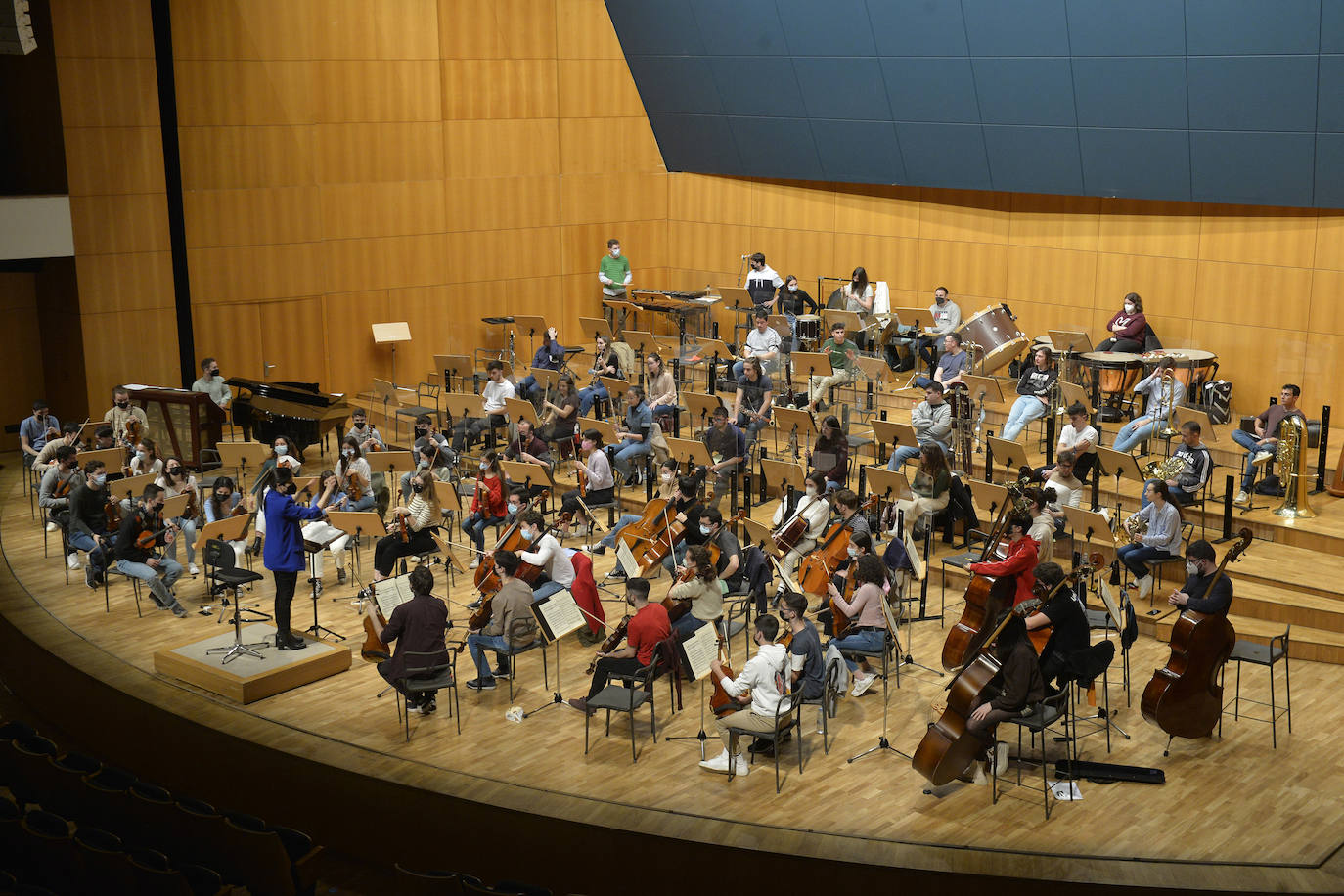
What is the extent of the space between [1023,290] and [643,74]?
588cm

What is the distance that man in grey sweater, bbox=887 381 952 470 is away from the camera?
460 inches

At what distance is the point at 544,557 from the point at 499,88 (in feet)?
31.4

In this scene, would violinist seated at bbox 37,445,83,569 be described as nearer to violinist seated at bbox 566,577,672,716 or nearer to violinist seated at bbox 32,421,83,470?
violinist seated at bbox 32,421,83,470

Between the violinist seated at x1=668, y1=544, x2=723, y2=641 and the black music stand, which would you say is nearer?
the violinist seated at x1=668, y1=544, x2=723, y2=641

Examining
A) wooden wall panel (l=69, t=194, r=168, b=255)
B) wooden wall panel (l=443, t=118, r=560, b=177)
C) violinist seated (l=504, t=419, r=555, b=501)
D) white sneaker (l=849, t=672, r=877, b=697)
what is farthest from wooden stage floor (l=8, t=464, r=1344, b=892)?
wooden wall panel (l=443, t=118, r=560, b=177)

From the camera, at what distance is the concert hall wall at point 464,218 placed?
46.4ft

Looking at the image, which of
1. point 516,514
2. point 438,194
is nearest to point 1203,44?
point 516,514

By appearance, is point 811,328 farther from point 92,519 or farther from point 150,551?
point 92,519

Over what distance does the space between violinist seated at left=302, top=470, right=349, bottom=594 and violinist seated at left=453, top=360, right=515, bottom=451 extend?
231 cm

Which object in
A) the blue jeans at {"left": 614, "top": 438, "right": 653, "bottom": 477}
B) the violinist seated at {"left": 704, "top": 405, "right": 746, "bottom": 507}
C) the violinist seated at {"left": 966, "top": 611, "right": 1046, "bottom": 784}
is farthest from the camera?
the blue jeans at {"left": 614, "top": 438, "right": 653, "bottom": 477}

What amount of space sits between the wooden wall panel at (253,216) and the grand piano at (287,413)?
2206mm

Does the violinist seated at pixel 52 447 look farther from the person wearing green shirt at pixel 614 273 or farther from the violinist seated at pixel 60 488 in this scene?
the person wearing green shirt at pixel 614 273

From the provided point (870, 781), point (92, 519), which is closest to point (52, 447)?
point (92, 519)

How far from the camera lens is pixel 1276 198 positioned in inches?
516
